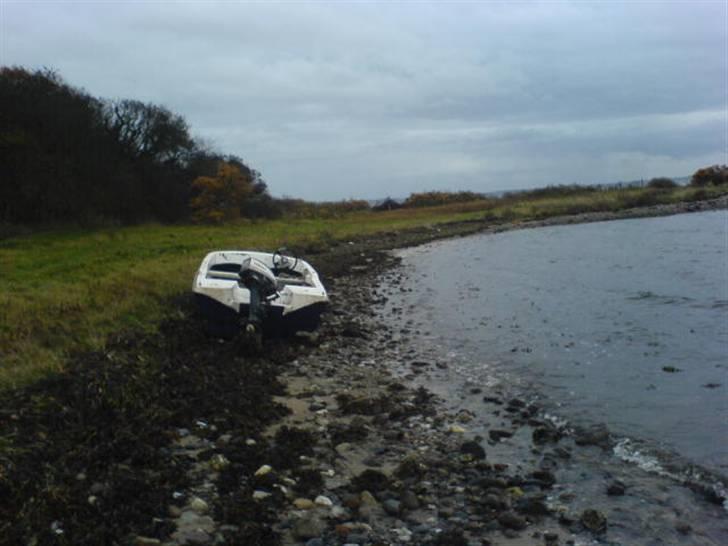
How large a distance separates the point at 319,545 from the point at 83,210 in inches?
1322

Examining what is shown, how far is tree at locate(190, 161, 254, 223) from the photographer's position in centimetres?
4366

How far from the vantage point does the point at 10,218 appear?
33.5 m

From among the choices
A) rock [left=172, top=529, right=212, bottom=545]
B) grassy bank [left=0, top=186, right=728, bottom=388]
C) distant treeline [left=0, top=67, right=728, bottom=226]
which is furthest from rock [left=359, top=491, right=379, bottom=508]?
distant treeline [left=0, top=67, right=728, bottom=226]

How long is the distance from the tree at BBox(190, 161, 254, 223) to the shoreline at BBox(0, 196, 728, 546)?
1284 inches

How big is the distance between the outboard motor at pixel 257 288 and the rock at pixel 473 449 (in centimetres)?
496

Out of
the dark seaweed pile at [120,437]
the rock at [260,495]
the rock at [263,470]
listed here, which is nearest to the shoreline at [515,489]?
the rock at [260,495]

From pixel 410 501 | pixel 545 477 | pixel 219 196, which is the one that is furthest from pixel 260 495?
pixel 219 196

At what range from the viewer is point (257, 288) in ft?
40.5

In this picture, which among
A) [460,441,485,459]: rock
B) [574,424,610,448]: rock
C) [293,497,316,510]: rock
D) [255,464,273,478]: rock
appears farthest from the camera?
[574,424,610,448]: rock

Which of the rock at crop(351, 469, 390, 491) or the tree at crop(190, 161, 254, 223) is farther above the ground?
the tree at crop(190, 161, 254, 223)

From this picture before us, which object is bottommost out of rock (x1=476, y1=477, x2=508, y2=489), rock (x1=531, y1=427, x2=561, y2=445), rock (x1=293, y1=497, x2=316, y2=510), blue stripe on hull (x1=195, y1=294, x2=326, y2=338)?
rock (x1=531, y1=427, x2=561, y2=445)

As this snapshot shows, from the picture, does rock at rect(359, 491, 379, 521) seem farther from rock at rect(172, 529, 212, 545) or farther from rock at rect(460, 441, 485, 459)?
rock at rect(460, 441, 485, 459)

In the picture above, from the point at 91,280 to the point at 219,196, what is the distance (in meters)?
27.8

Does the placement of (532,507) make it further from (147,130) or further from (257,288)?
(147,130)
